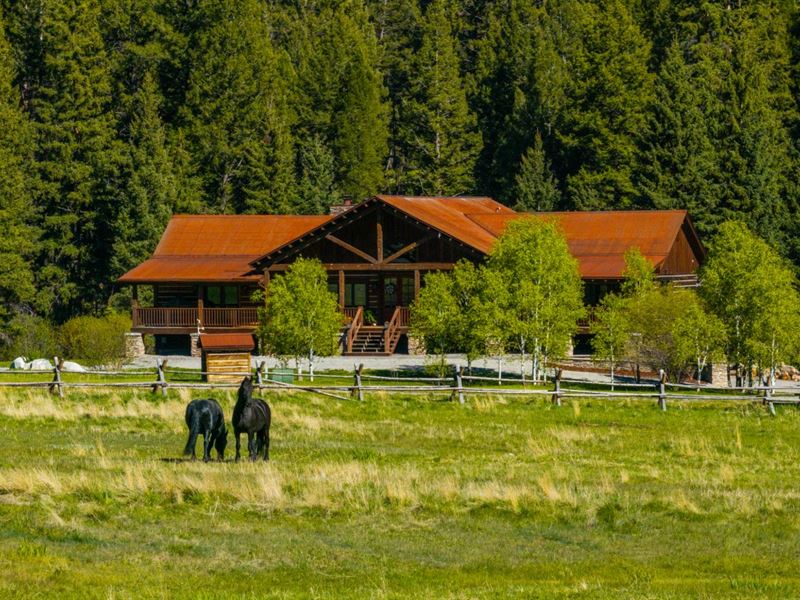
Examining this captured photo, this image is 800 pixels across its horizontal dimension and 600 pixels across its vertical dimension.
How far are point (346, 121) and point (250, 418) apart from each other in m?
87.6

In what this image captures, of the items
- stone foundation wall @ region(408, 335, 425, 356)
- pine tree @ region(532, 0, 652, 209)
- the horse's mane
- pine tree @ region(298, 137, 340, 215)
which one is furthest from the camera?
pine tree @ region(298, 137, 340, 215)

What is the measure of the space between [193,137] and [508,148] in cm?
2301

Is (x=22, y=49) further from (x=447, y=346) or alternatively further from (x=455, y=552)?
(x=455, y=552)

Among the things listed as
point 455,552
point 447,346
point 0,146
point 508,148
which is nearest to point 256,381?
point 447,346

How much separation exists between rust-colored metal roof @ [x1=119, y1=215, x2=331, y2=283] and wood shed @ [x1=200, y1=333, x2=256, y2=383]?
54.8 ft

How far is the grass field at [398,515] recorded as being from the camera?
21.0m

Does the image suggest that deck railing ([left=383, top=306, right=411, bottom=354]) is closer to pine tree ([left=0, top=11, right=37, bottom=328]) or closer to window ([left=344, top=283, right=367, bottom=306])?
window ([left=344, top=283, right=367, bottom=306])

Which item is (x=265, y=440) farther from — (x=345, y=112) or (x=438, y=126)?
(x=345, y=112)

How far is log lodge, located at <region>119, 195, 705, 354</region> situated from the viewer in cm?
6912

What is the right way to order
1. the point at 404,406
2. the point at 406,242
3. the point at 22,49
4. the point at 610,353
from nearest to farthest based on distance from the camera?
the point at 404,406 < the point at 610,353 < the point at 406,242 < the point at 22,49

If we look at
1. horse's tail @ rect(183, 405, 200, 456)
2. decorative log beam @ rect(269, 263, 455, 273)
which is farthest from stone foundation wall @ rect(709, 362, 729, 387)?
horse's tail @ rect(183, 405, 200, 456)

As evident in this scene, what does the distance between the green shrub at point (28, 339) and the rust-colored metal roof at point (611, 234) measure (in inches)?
778

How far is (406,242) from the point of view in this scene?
232 ft

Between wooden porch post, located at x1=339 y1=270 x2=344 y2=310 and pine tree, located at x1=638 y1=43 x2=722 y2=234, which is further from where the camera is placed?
pine tree, located at x1=638 y1=43 x2=722 y2=234
